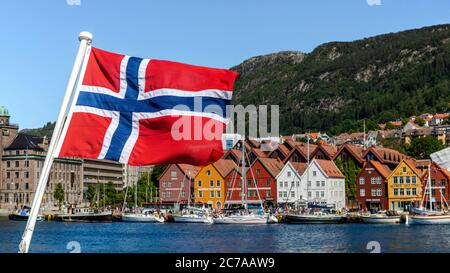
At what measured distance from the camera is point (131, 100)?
9.45 metres

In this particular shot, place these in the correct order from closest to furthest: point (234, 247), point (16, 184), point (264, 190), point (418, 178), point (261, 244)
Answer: point (234, 247)
point (261, 244)
point (418, 178)
point (264, 190)
point (16, 184)

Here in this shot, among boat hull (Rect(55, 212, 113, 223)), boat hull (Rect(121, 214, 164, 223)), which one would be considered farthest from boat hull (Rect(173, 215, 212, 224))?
boat hull (Rect(55, 212, 113, 223))

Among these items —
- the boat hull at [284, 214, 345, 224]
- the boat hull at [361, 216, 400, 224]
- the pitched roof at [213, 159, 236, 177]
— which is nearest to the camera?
the boat hull at [361, 216, 400, 224]

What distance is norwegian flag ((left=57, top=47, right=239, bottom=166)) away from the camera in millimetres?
9250

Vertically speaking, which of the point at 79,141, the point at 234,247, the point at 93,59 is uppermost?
the point at 93,59

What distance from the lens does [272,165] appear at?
114125 millimetres

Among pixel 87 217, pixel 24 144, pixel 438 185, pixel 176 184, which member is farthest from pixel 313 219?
pixel 24 144

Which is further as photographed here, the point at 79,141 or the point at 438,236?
the point at 438,236

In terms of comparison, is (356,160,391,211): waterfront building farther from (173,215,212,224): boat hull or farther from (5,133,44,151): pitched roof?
(5,133,44,151): pitched roof

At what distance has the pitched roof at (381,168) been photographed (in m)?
106

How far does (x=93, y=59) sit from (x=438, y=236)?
56.9m

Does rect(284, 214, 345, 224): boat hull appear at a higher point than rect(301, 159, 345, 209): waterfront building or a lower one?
lower
